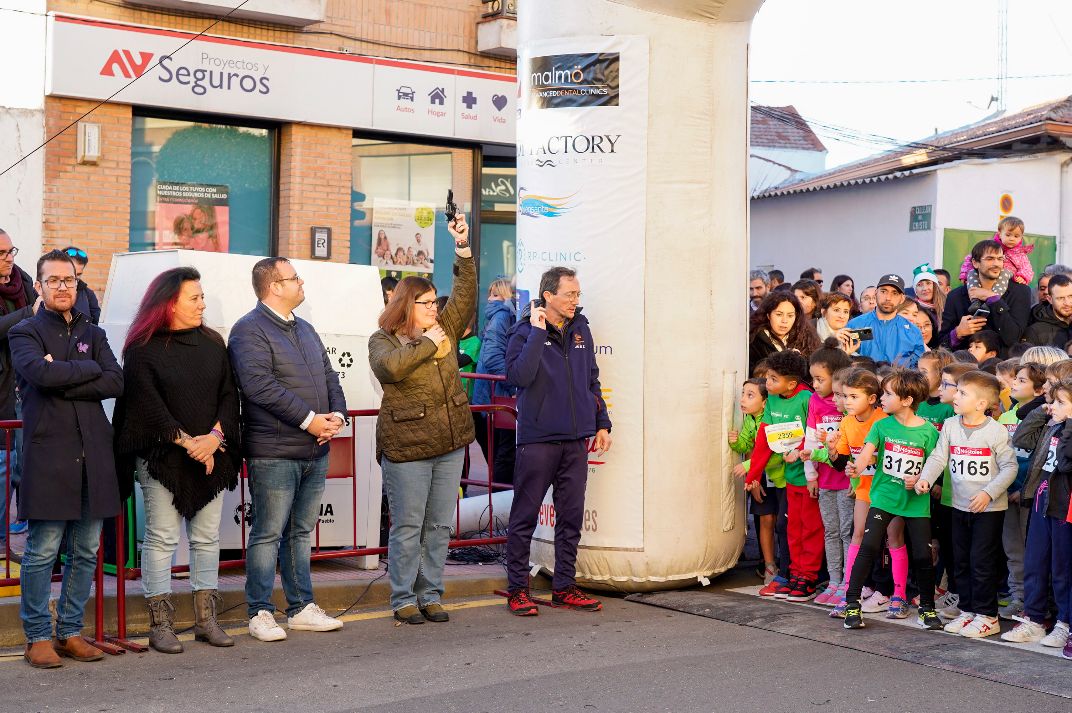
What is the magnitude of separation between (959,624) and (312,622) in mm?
3651

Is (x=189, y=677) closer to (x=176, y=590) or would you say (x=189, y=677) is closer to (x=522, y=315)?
(x=176, y=590)

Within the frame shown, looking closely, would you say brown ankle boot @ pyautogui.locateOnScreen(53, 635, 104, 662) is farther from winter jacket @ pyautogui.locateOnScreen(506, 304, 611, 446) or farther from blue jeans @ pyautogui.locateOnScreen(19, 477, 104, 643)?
winter jacket @ pyautogui.locateOnScreen(506, 304, 611, 446)

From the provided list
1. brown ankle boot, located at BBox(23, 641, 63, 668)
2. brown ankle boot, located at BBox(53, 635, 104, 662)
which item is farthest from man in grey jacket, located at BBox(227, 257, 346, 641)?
brown ankle boot, located at BBox(23, 641, 63, 668)

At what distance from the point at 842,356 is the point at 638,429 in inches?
54.1

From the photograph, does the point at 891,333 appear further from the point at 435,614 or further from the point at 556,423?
the point at 435,614

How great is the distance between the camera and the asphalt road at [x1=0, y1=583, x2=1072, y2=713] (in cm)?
613

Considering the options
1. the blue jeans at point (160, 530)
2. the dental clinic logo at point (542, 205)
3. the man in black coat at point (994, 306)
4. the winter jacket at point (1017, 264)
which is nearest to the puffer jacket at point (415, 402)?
the blue jeans at point (160, 530)

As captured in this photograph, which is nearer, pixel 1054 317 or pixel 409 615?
pixel 409 615

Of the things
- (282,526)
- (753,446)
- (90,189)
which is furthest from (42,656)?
(90,189)

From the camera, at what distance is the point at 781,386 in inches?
340

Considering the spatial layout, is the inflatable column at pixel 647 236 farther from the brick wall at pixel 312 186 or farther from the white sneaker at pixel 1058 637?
the brick wall at pixel 312 186

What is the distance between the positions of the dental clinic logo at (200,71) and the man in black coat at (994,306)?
26.2ft

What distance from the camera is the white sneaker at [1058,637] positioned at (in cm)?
721

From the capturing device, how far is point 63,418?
6.88 metres
